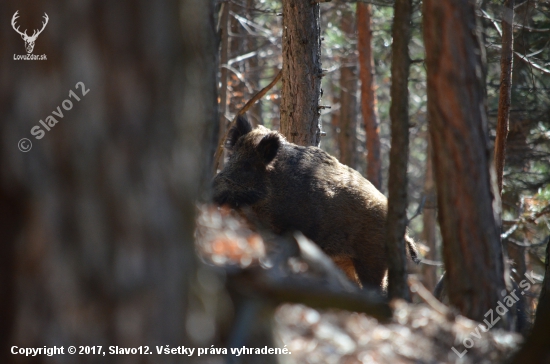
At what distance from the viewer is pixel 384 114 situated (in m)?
21.2

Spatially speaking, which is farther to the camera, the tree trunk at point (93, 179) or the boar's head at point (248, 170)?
the boar's head at point (248, 170)

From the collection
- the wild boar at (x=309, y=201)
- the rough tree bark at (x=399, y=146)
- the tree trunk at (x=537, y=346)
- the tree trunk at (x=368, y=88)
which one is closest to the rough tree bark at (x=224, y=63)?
the wild boar at (x=309, y=201)

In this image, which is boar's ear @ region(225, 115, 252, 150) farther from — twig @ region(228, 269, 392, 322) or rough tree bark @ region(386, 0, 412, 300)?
twig @ region(228, 269, 392, 322)

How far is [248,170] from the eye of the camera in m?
6.27

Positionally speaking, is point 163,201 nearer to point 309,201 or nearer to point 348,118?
point 309,201

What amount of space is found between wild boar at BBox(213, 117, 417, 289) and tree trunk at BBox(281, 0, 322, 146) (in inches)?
31.7

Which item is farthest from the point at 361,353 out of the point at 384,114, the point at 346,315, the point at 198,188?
the point at 384,114

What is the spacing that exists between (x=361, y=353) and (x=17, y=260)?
6.95ft

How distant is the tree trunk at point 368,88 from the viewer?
13408 millimetres

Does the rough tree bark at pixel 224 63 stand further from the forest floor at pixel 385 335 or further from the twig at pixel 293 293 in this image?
the twig at pixel 293 293

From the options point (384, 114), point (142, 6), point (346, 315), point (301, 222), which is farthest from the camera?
point (384, 114)

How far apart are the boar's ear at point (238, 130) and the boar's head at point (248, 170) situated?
0.19ft

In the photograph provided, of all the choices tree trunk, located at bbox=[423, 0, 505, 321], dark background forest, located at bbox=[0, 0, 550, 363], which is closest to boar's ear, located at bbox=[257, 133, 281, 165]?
dark background forest, located at bbox=[0, 0, 550, 363]

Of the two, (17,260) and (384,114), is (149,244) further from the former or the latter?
(384,114)
